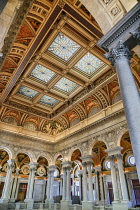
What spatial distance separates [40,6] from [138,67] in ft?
20.9

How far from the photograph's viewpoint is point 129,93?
375 centimetres

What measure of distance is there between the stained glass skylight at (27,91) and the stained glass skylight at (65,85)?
2021mm

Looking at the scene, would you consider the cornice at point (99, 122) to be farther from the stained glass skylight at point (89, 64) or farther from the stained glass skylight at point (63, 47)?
the stained glass skylight at point (63, 47)

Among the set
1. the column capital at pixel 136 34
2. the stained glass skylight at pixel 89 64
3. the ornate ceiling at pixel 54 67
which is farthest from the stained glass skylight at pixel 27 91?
the column capital at pixel 136 34

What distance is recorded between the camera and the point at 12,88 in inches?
479

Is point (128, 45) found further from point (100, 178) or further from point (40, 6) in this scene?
point (100, 178)

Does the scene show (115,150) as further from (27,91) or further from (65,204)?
(27,91)

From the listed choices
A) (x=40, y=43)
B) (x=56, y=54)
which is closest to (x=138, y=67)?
(x=56, y=54)

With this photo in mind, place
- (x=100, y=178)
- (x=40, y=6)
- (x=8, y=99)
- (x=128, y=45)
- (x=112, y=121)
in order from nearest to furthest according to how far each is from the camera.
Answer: (x=128, y=45), (x=40, y=6), (x=112, y=121), (x=8, y=99), (x=100, y=178)

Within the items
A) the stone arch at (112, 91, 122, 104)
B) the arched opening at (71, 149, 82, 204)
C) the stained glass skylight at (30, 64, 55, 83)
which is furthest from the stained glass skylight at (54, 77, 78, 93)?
the arched opening at (71, 149, 82, 204)

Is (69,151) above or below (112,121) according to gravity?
below

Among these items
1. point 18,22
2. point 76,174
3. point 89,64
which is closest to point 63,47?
point 89,64

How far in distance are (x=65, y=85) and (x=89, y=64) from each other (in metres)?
2.72

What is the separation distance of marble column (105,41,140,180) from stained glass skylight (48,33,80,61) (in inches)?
191
